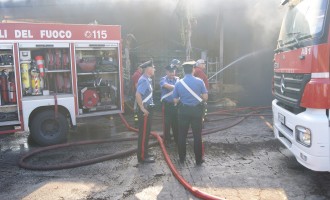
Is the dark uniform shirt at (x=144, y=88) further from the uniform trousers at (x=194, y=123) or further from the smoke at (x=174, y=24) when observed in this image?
the smoke at (x=174, y=24)

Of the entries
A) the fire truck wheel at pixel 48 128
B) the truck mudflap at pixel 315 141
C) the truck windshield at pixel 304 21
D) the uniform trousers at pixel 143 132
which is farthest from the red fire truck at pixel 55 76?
the truck mudflap at pixel 315 141

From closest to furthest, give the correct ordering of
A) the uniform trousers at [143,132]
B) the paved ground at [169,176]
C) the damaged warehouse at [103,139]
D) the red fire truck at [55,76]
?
the paved ground at [169,176] → the damaged warehouse at [103,139] → the uniform trousers at [143,132] → the red fire truck at [55,76]

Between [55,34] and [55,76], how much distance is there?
93 cm

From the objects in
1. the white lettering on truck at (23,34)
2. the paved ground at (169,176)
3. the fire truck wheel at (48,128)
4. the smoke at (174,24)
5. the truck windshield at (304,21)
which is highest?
the smoke at (174,24)

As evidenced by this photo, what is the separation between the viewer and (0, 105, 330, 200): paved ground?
13.5 ft

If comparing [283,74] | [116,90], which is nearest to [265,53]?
[116,90]

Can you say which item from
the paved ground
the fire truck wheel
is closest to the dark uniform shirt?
the paved ground

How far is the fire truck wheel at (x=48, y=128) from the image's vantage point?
6508mm

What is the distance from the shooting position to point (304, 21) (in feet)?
13.2

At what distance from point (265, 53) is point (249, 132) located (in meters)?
9.03

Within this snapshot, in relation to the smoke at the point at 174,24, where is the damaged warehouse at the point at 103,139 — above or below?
below

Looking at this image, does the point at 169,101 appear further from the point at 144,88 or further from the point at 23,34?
the point at 23,34

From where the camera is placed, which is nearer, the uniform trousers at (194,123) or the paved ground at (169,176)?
the paved ground at (169,176)

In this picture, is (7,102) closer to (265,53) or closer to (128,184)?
(128,184)
